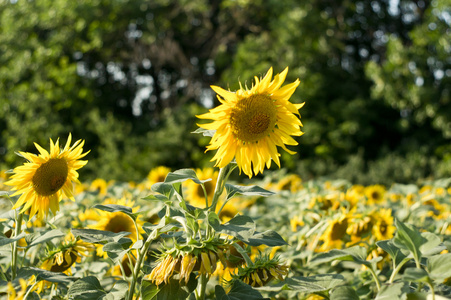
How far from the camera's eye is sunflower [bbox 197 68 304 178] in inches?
38.3

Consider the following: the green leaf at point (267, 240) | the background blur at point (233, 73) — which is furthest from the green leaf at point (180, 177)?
the background blur at point (233, 73)

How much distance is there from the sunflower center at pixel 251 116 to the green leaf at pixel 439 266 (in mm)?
430

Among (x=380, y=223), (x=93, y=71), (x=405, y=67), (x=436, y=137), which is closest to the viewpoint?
(x=380, y=223)

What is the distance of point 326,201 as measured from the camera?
5.69 feet

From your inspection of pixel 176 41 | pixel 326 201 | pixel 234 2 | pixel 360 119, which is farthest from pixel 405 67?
pixel 326 201

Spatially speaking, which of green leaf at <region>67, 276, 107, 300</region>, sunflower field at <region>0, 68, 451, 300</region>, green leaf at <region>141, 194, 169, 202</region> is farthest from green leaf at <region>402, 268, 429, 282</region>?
green leaf at <region>67, 276, 107, 300</region>

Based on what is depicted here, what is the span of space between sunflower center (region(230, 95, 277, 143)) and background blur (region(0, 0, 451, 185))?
6284mm

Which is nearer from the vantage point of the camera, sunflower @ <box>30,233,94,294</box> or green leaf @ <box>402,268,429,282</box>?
green leaf @ <box>402,268,429,282</box>

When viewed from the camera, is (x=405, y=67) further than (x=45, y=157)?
Yes

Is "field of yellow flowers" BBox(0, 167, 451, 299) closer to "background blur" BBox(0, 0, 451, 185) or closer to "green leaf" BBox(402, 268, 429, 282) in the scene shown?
"green leaf" BBox(402, 268, 429, 282)

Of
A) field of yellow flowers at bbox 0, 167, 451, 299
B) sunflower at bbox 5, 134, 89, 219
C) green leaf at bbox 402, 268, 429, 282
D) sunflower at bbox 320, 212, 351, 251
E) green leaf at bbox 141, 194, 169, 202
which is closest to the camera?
green leaf at bbox 402, 268, 429, 282

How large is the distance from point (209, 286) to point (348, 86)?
8.21 m

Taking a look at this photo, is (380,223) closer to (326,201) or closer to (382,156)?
(326,201)

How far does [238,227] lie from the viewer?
33.6 inches
